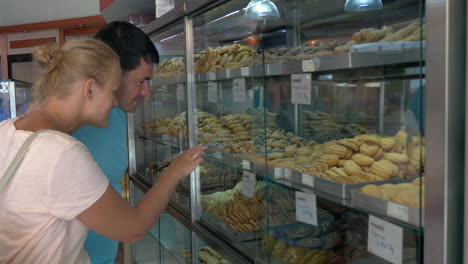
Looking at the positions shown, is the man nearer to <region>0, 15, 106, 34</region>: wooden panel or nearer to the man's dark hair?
the man's dark hair

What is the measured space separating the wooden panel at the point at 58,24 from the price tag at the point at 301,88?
4694mm

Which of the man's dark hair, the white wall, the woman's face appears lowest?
the woman's face

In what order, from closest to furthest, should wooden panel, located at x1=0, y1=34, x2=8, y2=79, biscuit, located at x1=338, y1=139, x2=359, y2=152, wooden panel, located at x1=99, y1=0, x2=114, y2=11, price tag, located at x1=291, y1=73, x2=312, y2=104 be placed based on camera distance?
biscuit, located at x1=338, y1=139, x2=359, y2=152
price tag, located at x1=291, y1=73, x2=312, y2=104
wooden panel, located at x1=99, y1=0, x2=114, y2=11
wooden panel, located at x1=0, y1=34, x2=8, y2=79

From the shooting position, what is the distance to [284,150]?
5.63 ft

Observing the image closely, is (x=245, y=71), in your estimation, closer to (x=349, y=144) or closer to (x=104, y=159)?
(x=349, y=144)

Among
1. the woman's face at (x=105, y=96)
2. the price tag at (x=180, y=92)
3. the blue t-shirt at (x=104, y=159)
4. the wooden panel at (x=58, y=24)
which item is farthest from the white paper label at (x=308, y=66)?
the wooden panel at (x=58, y=24)

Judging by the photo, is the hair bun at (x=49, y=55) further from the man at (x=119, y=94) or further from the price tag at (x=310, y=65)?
the price tag at (x=310, y=65)

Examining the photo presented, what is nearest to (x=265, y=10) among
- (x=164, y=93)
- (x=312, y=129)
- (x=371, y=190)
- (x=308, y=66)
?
(x=308, y=66)

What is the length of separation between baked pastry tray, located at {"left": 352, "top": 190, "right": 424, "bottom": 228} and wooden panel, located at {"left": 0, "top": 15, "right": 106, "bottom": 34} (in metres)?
5.21

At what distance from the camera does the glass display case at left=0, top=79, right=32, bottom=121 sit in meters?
5.35

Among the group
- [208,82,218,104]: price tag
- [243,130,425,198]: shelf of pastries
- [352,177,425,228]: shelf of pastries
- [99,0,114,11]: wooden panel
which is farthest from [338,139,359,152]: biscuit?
[99,0,114,11]: wooden panel

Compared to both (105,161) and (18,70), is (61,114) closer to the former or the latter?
(105,161)

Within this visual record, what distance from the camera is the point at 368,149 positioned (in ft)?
4.48

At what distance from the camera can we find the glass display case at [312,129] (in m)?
1.04
